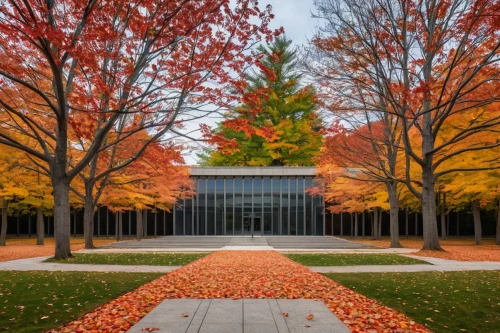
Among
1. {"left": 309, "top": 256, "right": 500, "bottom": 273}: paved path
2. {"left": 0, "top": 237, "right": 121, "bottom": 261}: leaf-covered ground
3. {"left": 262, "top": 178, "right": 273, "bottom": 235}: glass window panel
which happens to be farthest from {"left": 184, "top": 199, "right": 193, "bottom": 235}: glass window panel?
{"left": 309, "top": 256, "right": 500, "bottom": 273}: paved path

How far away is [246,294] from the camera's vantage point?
8719mm

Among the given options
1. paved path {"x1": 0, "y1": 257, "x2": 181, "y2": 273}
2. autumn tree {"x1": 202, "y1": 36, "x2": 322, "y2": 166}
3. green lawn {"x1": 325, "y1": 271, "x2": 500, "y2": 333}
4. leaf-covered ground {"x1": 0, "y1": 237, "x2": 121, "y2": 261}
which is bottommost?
leaf-covered ground {"x1": 0, "y1": 237, "x2": 121, "y2": 261}

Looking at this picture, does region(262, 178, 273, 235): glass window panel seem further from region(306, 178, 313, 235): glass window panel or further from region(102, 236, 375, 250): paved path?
region(102, 236, 375, 250): paved path

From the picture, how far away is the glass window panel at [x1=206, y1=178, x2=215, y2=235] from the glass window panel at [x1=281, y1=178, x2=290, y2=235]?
280 inches

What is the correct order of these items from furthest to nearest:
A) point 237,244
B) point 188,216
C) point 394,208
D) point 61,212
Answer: point 188,216
point 237,244
point 394,208
point 61,212

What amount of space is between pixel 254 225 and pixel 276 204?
123 inches

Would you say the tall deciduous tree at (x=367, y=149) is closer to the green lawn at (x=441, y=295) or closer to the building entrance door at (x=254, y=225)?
the green lawn at (x=441, y=295)

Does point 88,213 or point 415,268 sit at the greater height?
point 88,213

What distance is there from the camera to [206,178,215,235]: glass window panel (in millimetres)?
42938

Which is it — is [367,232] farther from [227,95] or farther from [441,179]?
[227,95]

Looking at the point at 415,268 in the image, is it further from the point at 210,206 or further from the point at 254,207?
the point at 210,206

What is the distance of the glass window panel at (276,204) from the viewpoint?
1679 inches

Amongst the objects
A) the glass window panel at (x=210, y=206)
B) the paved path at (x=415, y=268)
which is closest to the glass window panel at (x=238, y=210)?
the glass window panel at (x=210, y=206)

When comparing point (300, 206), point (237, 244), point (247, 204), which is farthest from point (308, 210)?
point (237, 244)
